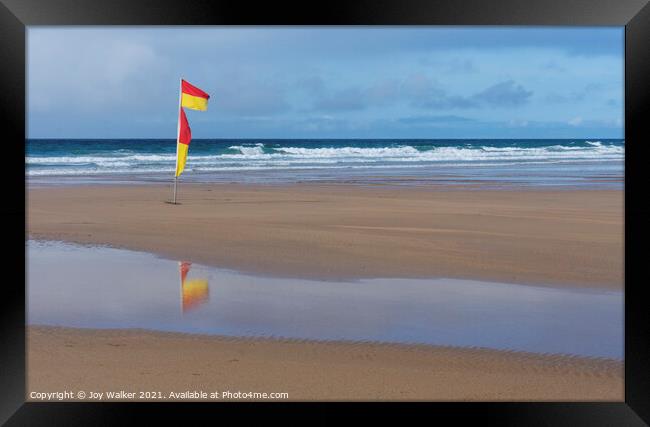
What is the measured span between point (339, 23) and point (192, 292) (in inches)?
131

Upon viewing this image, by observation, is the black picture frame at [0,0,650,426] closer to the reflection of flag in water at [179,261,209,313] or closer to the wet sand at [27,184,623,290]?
the reflection of flag in water at [179,261,209,313]

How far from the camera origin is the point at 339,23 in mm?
3346

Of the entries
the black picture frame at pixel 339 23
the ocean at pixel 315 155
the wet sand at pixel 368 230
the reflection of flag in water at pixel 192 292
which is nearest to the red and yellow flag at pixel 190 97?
the wet sand at pixel 368 230

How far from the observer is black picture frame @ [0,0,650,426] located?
3145mm

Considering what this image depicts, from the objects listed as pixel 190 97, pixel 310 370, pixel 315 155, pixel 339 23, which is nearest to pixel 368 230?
pixel 190 97

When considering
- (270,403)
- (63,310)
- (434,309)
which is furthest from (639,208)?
(63,310)

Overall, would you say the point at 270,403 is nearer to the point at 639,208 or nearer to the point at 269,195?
the point at 639,208

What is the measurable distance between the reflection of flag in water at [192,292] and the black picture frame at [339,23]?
2264 mm

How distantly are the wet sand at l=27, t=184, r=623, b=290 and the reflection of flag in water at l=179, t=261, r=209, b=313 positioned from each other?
739 mm

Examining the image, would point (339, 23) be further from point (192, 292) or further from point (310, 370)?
point (192, 292)

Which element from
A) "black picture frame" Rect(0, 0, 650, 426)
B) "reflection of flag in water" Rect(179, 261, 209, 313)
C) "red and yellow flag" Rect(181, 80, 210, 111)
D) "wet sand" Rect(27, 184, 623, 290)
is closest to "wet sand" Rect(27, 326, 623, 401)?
"black picture frame" Rect(0, 0, 650, 426)

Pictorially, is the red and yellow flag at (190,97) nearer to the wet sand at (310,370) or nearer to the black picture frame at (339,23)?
the wet sand at (310,370)

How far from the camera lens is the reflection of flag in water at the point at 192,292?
5.64 m

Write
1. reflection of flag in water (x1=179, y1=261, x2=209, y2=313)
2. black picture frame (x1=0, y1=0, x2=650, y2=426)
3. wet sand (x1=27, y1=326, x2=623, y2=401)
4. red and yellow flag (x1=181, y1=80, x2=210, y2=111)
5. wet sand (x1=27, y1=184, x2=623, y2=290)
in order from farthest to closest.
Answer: red and yellow flag (x1=181, y1=80, x2=210, y2=111) → wet sand (x1=27, y1=184, x2=623, y2=290) → reflection of flag in water (x1=179, y1=261, x2=209, y2=313) → wet sand (x1=27, y1=326, x2=623, y2=401) → black picture frame (x1=0, y1=0, x2=650, y2=426)
